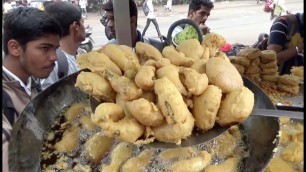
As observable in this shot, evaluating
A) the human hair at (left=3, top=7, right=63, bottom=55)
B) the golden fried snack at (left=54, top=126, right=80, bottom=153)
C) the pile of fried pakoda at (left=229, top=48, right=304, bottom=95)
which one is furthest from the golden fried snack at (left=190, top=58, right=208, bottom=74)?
the human hair at (left=3, top=7, right=63, bottom=55)

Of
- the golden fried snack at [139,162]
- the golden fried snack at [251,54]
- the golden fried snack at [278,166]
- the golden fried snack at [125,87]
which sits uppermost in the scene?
the golden fried snack at [125,87]

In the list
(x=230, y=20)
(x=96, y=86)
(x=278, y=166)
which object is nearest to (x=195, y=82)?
(x=96, y=86)

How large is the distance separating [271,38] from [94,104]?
2.26 metres

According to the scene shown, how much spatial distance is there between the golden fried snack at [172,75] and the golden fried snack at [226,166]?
25 cm

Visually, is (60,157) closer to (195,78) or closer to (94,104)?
(94,104)

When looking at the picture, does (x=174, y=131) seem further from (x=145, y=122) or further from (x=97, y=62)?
(x=97, y=62)

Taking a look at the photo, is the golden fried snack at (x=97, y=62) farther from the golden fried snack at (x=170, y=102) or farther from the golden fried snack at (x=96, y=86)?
the golden fried snack at (x=170, y=102)

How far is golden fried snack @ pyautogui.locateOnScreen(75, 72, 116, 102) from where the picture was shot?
101 cm

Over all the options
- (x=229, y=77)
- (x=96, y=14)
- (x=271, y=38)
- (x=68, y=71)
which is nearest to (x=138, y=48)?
(x=229, y=77)

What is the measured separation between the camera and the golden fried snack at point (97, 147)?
44.0 inches

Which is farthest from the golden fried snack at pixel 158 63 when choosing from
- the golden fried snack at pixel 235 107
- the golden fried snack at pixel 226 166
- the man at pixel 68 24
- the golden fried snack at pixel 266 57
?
the man at pixel 68 24

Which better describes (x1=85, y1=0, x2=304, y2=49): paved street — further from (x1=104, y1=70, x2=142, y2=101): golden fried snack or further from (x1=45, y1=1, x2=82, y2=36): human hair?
(x1=104, y1=70, x2=142, y2=101): golden fried snack

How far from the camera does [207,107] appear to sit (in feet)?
3.00

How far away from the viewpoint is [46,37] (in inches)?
77.8
